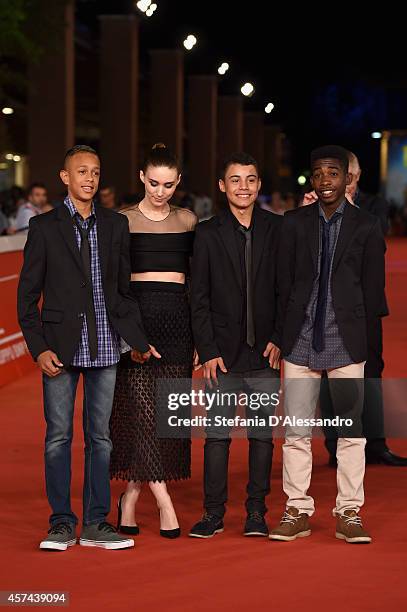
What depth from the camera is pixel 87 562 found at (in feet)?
23.1

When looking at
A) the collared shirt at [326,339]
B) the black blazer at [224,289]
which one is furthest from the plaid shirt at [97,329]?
the collared shirt at [326,339]

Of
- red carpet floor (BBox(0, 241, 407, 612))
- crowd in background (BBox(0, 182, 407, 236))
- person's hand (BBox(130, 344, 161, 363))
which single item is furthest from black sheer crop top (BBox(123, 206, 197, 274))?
red carpet floor (BBox(0, 241, 407, 612))

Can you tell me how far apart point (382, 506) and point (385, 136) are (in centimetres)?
7973

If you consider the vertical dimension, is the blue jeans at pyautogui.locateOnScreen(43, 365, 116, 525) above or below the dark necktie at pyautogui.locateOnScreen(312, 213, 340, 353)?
below

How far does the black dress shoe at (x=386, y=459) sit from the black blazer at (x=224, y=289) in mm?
2696

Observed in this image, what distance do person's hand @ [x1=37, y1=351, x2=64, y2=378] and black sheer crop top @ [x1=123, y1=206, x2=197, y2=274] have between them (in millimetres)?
674

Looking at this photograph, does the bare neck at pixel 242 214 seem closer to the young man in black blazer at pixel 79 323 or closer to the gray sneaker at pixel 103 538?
the young man in black blazer at pixel 79 323

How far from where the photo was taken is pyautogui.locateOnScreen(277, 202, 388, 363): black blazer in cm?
736

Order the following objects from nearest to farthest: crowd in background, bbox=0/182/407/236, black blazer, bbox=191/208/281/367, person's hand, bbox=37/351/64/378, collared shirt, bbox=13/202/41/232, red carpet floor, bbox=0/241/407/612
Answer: red carpet floor, bbox=0/241/407/612 < person's hand, bbox=37/351/64/378 < black blazer, bbox=191/208/281/367 < collared shirt, bbox=13/202/41/232 < crowd in background, bbox=0/182/407/236

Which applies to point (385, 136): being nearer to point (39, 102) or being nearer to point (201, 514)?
point (39, 102)

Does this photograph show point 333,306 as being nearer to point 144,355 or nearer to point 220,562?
point 144,355

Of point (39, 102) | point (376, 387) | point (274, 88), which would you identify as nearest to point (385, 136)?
point (274, 88)

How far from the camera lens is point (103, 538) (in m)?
7.35

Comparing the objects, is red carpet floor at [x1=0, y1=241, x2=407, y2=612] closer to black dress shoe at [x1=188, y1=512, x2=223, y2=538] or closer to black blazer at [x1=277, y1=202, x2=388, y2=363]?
black dress shoe at [x1=188, y1=512, x2=223, y2=538]
